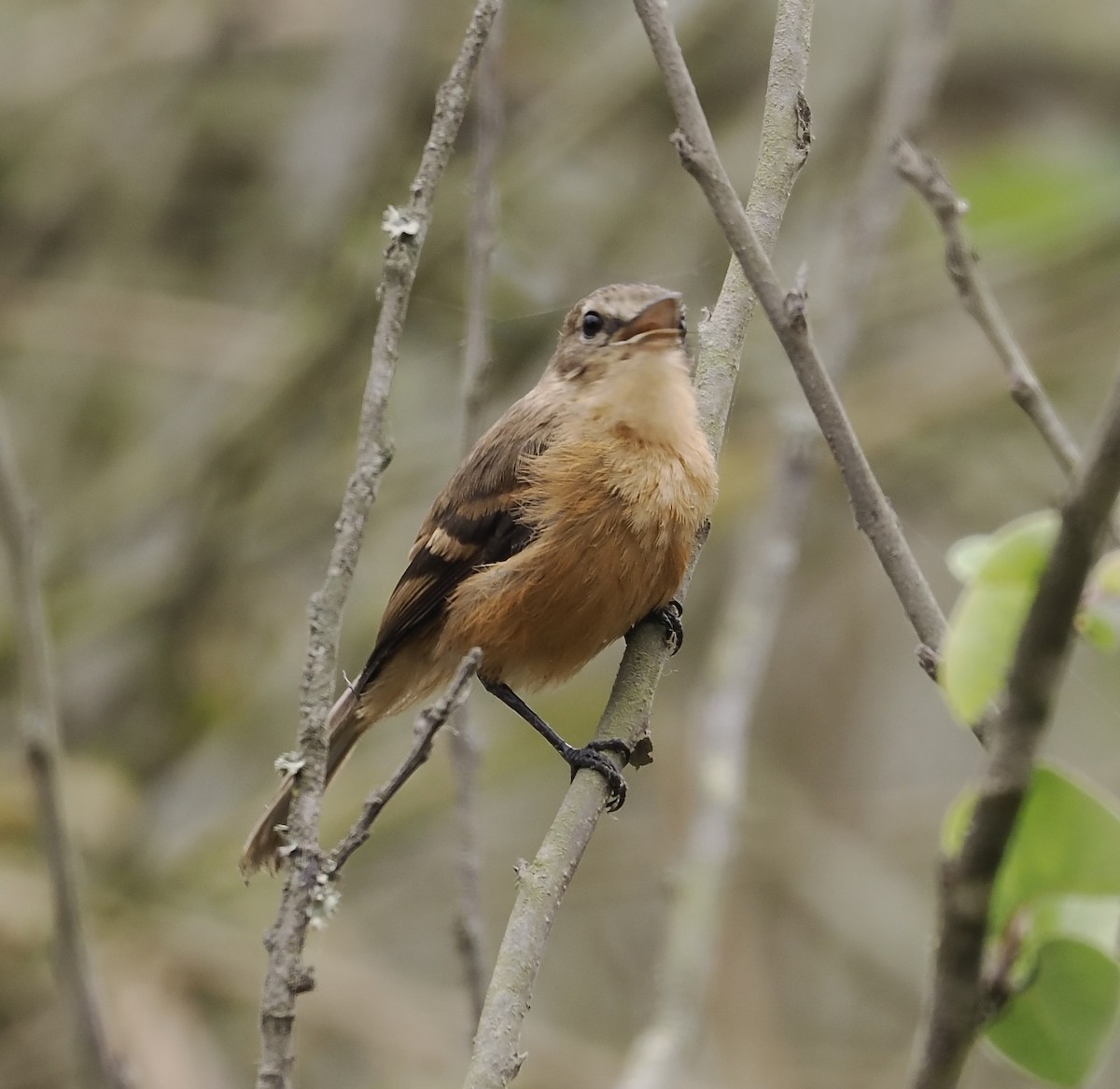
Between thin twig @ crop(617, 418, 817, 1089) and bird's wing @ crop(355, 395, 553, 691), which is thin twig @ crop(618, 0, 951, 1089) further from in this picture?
bird's wing @ crop(355, 395, 553, 691)

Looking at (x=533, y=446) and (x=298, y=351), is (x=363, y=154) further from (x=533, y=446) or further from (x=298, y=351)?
(x=533, y=446)

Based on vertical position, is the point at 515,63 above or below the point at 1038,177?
above

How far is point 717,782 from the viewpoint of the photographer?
4344 mm

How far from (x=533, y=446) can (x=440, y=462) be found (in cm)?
234

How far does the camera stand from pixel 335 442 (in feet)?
22.2

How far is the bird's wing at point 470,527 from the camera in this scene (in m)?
4.12

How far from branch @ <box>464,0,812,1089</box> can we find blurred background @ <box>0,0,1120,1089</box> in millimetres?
2614

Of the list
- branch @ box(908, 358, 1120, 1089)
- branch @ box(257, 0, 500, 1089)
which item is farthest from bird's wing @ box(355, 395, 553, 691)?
branch @ box(908, 358, 1120, 1089)

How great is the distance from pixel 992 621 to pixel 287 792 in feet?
8.90

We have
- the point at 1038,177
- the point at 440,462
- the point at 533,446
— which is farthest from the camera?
the point at 440,462

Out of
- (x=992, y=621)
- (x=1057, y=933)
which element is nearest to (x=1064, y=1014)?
(x=1057, y=933)

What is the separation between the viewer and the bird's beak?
3.88 metres

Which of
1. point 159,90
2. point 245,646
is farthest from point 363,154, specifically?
point 245,646

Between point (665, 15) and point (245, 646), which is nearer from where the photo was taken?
point (665, 15)
